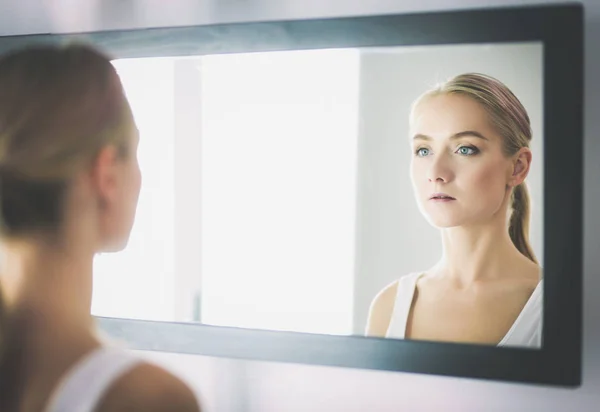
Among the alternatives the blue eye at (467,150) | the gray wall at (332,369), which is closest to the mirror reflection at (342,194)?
the blue eye at (467,150)

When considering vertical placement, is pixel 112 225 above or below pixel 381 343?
above

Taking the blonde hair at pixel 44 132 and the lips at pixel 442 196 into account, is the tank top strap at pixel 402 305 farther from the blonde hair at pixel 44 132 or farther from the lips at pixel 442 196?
the blonde hair at pixel 44 132

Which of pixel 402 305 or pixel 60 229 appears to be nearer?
pixel 60 229

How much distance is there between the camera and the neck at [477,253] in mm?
1157

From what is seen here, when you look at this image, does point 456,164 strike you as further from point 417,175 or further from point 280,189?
point 280,189

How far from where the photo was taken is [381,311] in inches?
48.1

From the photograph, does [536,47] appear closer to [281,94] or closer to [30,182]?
[281,94]

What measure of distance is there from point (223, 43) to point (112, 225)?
2.03 feet

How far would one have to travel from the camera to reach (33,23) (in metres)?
1.54

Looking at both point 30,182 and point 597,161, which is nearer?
point 30,182

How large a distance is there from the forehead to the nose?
42 millimetres

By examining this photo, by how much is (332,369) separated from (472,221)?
1.37 feet

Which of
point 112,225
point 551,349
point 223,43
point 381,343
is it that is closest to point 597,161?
point 551,349

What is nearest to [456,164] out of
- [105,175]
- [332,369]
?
[332,369]
